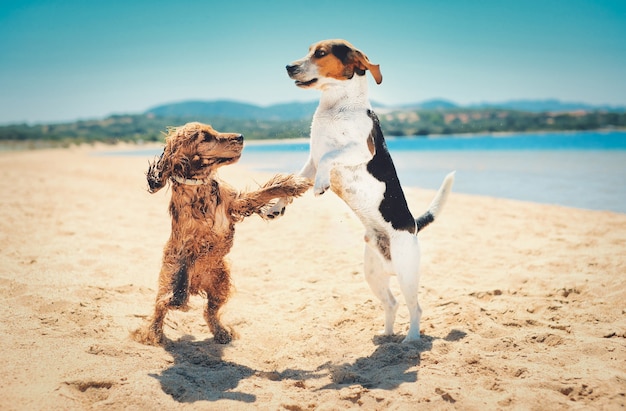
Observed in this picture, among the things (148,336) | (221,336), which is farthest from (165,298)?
(221,336)

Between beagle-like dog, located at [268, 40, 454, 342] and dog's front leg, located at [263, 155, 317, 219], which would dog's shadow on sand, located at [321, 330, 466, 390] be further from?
dog's front leg, located at [263, 155, 317, 219]

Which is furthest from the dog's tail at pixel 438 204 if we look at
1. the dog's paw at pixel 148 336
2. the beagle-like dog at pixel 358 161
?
the dog's paw at pixel 148 336

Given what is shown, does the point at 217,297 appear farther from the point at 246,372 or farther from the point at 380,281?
the point at 380,281

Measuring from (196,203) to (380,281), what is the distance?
1.77m

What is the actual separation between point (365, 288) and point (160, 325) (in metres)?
2.60

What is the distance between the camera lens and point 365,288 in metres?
5.59

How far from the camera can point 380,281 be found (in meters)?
4.14

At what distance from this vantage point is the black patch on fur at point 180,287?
362 cm

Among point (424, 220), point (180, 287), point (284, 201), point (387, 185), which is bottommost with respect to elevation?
point (180, 287)

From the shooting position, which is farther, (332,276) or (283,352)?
(332,276)

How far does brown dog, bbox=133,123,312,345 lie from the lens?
3.59 metres

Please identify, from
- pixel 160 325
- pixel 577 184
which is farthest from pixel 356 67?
pixel 577 184

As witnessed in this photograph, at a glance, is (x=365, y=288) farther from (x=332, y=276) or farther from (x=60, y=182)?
(x=60, y=182)

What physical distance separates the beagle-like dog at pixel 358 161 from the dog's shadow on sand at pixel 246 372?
13.5 inches
